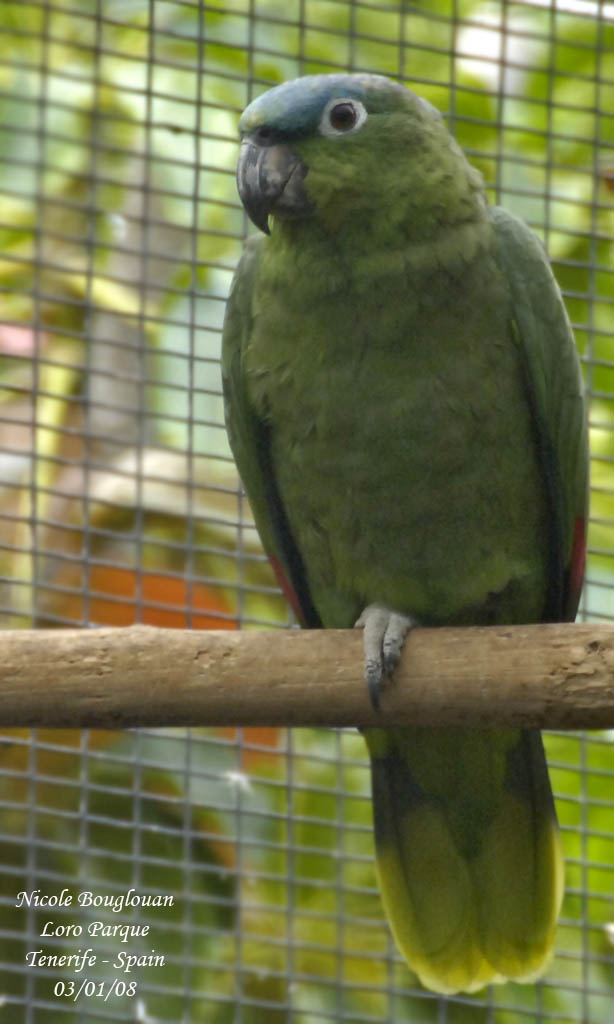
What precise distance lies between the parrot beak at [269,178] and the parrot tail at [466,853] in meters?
0.76

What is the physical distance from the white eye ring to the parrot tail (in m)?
0.84

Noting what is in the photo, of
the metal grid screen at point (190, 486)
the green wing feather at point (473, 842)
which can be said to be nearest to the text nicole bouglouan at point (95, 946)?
the metal grid screen at point (190, 486)

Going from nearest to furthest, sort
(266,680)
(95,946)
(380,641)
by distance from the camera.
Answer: (266,680)
(380,641)
(95,946)

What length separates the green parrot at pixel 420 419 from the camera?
168cm

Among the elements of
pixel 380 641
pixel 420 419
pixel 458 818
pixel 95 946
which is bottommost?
pixel 95 946

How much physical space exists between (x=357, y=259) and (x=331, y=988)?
4.60 feet

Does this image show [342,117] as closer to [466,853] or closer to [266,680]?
[266,680]

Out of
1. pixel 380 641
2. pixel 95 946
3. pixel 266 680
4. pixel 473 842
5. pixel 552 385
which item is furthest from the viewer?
pixel 95 946

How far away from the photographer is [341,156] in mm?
1653

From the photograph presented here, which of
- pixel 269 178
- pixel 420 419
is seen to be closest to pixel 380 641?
pixel 420 419

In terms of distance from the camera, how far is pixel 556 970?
2.62 metres

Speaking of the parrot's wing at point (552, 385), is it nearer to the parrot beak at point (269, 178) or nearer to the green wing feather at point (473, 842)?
the green wing feather at point (473, 842)

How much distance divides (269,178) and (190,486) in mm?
854

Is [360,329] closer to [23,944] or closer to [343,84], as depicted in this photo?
[343,84]
